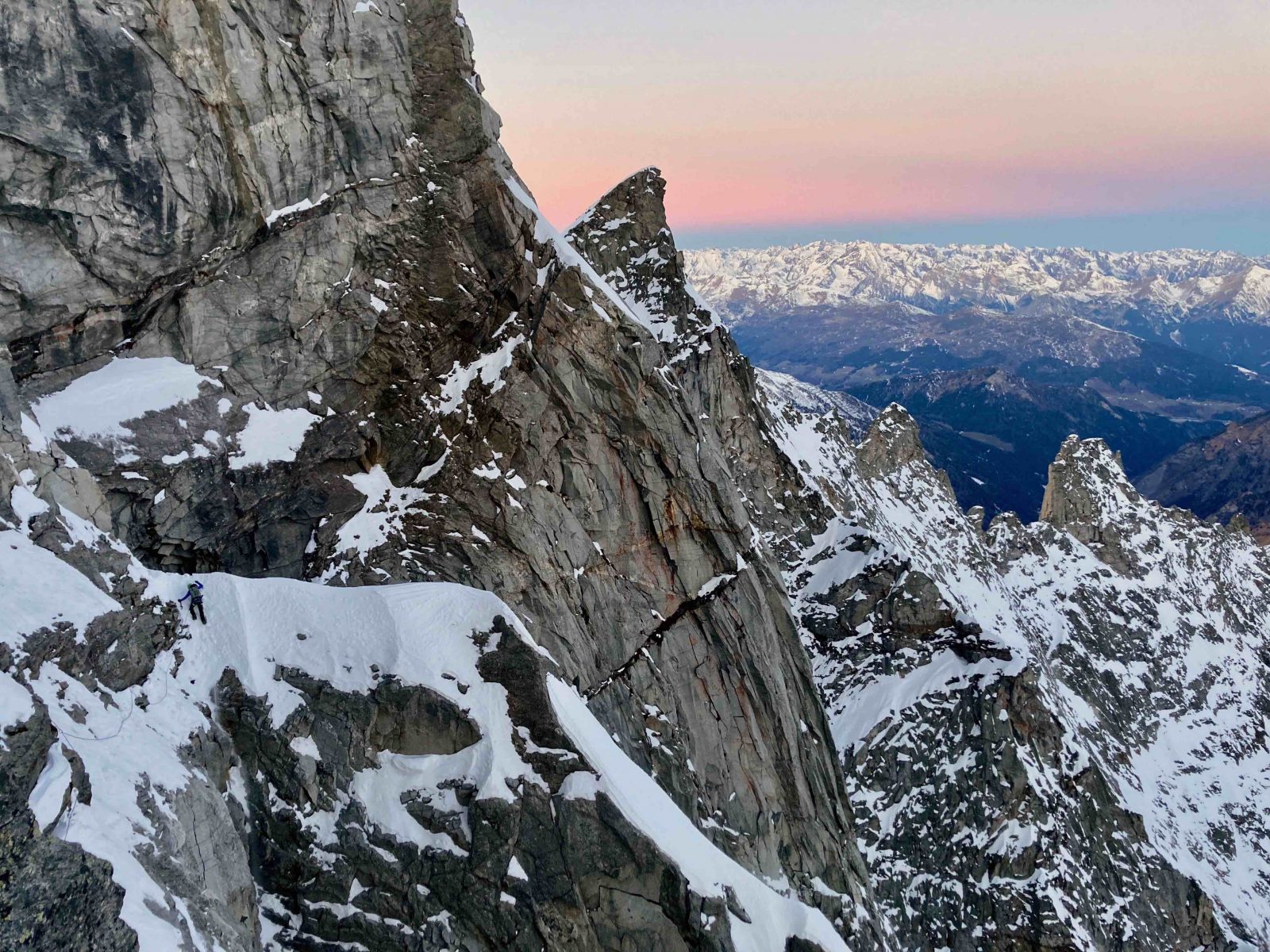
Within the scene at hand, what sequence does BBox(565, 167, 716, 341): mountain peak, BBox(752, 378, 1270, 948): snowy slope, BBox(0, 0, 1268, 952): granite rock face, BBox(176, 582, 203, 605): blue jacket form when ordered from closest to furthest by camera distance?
BBox(0, 0, 1268, 952): granite rock face → BBox(176, 582, 203, 605): blue jacket → BBox(752, 378, 1270, 948): snowy slope → BBox(565, 167, 716, 341): mountain peak

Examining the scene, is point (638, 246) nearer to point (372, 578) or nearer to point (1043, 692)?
point (372, 578)

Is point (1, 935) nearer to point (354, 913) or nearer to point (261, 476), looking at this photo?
point (354, 913)

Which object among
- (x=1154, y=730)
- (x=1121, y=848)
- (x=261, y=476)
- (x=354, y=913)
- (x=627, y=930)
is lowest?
(x=1154, y=730)

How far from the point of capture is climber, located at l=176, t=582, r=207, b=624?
2403 centimetres

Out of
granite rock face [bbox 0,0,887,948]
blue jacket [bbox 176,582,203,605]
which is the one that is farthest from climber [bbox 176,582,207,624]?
granite rock face [bbox 0,0,887,948]

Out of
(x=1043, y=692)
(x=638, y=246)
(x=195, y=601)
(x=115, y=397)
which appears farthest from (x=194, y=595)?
(x=1043, y=692)

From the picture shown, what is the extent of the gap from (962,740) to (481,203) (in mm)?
51028

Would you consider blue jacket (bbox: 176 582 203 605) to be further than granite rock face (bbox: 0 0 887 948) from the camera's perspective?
Yes

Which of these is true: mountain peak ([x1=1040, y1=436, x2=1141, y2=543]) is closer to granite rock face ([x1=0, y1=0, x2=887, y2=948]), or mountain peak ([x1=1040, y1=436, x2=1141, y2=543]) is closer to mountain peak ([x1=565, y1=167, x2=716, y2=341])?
mountain peak ([x1=565, y1=167, x2=716, y2=341])

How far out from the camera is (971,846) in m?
60.4

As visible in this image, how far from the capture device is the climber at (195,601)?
24031 millimetres

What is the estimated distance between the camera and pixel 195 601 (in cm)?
2417

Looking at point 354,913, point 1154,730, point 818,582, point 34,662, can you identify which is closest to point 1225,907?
point 1154,730

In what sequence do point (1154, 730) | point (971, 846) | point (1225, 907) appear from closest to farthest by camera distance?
point (971, 846), point (1225, 907), point (1154, 730)
